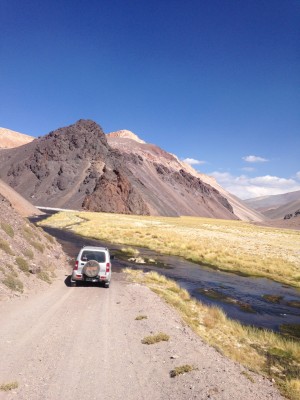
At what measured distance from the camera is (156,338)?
12.1 meters

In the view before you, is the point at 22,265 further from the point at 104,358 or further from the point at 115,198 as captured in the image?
the point at 115,198

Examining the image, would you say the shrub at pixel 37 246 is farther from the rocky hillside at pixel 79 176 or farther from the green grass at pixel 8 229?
the rocky hillside at pixel 79 176

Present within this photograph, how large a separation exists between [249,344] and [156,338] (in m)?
4.42

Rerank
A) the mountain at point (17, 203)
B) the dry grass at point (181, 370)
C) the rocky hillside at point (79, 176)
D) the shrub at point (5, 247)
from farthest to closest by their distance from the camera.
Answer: the rocky hillside at point (79, 176), the mountain at point (17, 203), the shrub at point (5, 247), the dry grass at point (181, 370)

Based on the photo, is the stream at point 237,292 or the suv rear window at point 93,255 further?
the stream at point 237,292

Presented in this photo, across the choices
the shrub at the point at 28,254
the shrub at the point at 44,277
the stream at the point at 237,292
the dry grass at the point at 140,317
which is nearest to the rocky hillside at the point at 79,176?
the stream at the point at 237,292

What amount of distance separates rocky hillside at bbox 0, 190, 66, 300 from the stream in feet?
22.5

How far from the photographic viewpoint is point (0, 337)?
1120 centimetres

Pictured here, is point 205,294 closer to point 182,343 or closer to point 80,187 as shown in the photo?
point 182,343

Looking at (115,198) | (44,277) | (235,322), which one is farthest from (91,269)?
(115,198)

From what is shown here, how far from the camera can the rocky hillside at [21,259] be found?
17.3 metres

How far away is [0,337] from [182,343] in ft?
19.2

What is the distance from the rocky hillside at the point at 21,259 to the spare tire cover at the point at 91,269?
2.39 metres

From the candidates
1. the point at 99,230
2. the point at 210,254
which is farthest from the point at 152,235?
the point at 210,254
